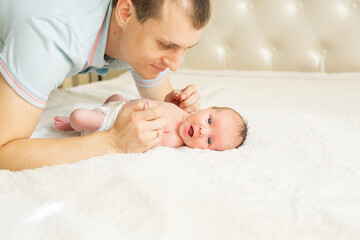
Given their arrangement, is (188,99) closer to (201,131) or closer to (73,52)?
(201,131)

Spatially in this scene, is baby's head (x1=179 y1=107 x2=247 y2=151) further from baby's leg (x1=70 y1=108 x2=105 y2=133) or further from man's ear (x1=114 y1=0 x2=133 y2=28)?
man's ear (x1=114 y1=0 x2=133 y2=28)

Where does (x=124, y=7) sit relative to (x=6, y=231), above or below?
above

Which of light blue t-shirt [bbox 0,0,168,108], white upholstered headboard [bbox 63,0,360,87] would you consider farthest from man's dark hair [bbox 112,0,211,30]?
white upholstered headboard [bbox 63,0,360,87]

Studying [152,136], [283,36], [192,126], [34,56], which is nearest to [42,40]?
[34,56]

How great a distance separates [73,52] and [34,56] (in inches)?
4.3

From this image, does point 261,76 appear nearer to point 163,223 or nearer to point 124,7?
point 124,7

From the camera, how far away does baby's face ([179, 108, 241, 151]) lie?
1.08m

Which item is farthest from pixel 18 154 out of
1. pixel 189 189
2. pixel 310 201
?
pixel 310 201

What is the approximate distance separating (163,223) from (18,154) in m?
0.45

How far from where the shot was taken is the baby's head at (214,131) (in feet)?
3.56

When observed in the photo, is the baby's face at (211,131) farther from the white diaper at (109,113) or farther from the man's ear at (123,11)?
the man's ear at (123,11)

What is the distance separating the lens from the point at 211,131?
3.63 ft

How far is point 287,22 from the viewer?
211cm

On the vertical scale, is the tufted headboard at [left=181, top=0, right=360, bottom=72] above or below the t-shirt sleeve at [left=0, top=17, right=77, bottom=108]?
below
